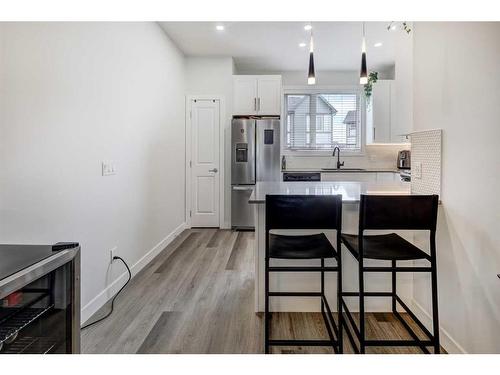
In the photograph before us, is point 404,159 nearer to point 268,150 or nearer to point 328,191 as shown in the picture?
point 268,150

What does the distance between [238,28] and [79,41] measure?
2.31m

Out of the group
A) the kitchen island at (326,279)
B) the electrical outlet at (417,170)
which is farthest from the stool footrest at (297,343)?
the electrical outlet at (417,170)

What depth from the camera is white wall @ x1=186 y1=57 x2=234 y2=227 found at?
518cm

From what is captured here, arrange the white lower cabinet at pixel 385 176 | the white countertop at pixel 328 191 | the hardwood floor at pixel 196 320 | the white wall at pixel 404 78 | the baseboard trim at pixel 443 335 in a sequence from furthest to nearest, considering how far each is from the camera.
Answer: the white lower cabinet at pixel 385 176
the white wall at pixel 404 78
the white countertop at pixel 328 191
the hardwood floor at pixel 196 320
the baseboard trim at pixel 443 335

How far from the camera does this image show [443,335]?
1946 millimetres

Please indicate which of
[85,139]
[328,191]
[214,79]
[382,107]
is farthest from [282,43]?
[85,139]

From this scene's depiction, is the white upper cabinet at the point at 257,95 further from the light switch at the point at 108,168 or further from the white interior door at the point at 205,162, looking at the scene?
the light switch at the point at 108,168

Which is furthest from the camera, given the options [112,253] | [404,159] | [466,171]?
[404,159]

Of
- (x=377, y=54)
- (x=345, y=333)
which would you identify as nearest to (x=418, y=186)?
(x=345, y=333)

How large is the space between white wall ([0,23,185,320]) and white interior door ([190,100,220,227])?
1.23 meters

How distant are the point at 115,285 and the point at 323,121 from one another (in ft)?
14.4

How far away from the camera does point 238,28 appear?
4012mm

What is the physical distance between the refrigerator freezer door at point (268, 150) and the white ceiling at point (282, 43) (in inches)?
42.7

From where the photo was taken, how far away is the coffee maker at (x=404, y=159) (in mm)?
5040
